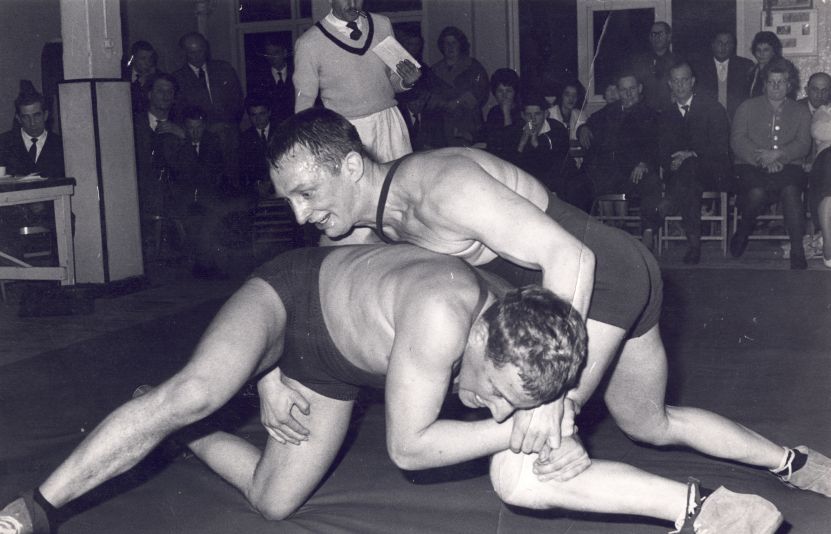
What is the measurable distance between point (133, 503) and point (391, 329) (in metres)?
0.92

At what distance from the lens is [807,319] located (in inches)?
179

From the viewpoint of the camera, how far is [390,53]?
392 cm

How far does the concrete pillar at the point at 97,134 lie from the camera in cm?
593

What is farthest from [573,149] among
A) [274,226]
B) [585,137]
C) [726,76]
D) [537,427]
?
[537,427]

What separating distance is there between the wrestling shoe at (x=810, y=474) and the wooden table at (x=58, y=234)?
4160 millimetres

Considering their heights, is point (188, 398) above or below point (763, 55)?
below

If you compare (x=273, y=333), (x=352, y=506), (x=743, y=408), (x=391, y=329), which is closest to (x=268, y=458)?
(x=352, y=506)

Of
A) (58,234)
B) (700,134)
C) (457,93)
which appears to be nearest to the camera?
(58,234)

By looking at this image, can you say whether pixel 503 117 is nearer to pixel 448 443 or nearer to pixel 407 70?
pixel 407 70

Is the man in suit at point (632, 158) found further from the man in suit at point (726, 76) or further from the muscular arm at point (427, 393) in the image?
the muscular arm at point (427, 393)

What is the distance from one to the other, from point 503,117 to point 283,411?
5.15 meters

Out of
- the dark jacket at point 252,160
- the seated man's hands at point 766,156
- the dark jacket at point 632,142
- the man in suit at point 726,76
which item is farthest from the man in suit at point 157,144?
the seated man's hands at point 766,156

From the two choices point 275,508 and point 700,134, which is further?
point 700,134

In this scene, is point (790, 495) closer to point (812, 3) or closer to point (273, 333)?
point (273, 333)
